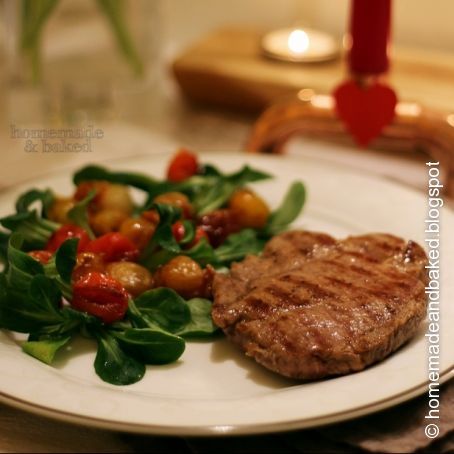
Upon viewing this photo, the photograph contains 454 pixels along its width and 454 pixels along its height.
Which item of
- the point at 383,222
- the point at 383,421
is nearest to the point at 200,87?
the point at 383,222

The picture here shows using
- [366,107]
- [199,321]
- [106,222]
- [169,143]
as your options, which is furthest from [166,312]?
[169,143]

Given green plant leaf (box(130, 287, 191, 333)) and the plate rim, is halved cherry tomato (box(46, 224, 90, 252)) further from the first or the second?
the plate rim

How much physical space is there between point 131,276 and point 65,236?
0.14 metres

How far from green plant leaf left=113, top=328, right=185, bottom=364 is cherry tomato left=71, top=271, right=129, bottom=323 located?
48mm

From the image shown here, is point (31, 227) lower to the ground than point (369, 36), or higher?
lower

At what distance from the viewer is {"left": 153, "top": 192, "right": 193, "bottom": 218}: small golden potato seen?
132 centimetres

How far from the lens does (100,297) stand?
42.6 inches

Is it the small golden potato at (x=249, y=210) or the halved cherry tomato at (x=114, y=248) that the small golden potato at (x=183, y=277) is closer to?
the halved cherry tomato at (x=114, y=248)

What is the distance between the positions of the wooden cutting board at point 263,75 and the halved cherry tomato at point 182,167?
Result: 607 mm

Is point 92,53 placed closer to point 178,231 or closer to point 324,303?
point 178,231

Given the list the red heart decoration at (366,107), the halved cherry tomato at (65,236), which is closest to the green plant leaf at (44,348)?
the halved cherry tomato at (65,236)

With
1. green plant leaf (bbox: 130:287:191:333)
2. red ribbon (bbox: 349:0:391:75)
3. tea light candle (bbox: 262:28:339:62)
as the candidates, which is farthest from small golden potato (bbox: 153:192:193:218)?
tea light candle (bbox: 262:28:339:62)

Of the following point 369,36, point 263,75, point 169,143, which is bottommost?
point 169,143

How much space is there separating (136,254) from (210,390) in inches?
11.3
